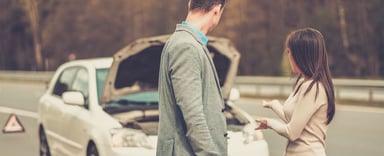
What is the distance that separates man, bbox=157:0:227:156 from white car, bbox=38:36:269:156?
3.15 m

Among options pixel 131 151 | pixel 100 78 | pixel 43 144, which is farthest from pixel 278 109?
pixel 43 144

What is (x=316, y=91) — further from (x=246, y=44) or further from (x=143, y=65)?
(x=246, y=44)

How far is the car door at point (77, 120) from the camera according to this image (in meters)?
7.54

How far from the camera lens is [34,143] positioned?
1245cm

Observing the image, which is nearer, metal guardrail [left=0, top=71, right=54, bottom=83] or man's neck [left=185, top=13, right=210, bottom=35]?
man's neck [left=185, top=13, right=210, bottom=35]

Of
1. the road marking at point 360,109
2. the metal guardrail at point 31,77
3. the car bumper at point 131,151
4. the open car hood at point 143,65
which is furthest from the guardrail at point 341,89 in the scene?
the metal guardrail at point 31,77

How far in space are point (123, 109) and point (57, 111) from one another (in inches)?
52.5

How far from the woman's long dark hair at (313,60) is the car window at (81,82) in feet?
14.1

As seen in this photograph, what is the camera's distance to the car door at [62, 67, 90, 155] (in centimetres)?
754

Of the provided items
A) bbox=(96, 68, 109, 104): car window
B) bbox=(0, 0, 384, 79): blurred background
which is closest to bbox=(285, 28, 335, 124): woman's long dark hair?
bbox=(96, 68, 109, 104): car window

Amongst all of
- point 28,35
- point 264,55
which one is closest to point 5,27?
point 28,35

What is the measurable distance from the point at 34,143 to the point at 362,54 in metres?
31.9

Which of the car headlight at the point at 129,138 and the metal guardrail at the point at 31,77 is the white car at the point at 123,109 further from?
the metal guardrail at the point at 31,77

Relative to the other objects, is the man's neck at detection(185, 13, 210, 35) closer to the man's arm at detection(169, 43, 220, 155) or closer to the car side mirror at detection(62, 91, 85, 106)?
the man's arm at detection(169, 43, 220, 155)
